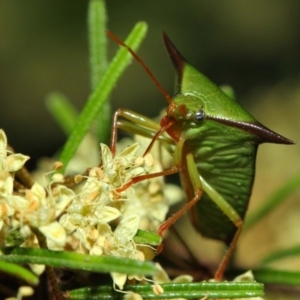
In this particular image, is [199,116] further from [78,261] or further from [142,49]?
[142,49]

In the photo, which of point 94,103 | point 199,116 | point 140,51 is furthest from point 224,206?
point 140,51

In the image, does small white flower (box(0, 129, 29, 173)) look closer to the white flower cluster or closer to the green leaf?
the white flower cluster

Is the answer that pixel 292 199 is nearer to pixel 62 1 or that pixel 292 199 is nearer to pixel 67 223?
pixel 67 223

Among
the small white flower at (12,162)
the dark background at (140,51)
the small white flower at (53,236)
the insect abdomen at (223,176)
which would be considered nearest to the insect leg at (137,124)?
the insect abdomen at (223,176)

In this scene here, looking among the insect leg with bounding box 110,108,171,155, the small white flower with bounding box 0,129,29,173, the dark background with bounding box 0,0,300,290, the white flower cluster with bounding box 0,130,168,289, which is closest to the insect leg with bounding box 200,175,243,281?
the insect leg with bounding box 110,108,171,155

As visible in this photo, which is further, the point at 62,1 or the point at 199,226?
the point at 62,1

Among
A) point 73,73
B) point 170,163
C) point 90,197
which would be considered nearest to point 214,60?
point 73,73
